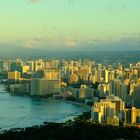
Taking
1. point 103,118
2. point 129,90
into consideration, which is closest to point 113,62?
point 129,90

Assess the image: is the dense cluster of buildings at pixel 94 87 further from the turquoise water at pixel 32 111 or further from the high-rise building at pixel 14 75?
the turquoise water at pixel 32 111

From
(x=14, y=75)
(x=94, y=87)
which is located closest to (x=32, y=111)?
(x=94, y=87)

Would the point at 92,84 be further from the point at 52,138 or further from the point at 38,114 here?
the point at 52,138

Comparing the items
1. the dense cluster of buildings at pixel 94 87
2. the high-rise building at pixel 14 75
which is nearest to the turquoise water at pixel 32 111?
the dense cluster of buildings at pixel 94 87

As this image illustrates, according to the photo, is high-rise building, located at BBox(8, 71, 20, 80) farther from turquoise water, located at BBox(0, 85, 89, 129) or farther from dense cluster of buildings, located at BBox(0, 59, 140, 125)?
turquoise water, located at BBox(0, 85, 89, 129)

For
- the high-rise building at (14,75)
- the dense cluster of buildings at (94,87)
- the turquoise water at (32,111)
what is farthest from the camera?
the high-rise building at (14,75)

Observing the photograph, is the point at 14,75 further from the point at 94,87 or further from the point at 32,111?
the point at 32,111
